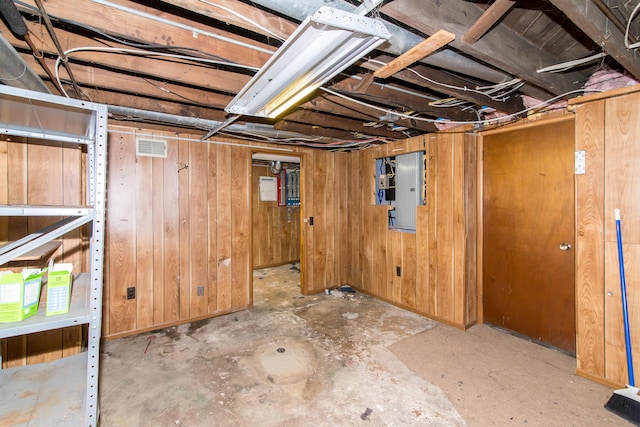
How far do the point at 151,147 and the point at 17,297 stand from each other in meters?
2.26

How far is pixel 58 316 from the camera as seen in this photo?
1.12 metres

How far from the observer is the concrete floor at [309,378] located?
1829 mm

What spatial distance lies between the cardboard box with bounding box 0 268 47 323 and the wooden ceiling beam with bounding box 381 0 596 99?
1789 millimetres

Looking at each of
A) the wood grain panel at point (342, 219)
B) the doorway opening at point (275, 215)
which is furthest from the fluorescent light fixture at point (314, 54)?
the doorway opening at point (275, 215)

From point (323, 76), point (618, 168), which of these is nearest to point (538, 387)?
point (618, 168)

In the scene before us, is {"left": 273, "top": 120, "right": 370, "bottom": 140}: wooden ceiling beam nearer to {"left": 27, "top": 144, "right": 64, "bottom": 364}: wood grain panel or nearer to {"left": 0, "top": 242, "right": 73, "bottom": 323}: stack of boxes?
{"left": 27, "top": 144, "right": 64, "bottom": 364}: wood grain panel

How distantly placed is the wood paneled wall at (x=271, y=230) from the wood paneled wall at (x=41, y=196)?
3.20 m

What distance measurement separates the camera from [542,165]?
2.61m

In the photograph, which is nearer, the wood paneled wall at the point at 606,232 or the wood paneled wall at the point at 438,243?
the wood paneled wall at the point at 606,232

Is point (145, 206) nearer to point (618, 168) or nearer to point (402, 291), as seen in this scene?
point (402, 291)

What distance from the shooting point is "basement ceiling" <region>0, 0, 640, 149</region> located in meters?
1.27

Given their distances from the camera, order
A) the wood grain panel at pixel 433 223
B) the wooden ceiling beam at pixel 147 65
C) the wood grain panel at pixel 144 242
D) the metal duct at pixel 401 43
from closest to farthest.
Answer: the metal duct at pixel 401 43 → the wooden ceiling beam at pixel 147 65 → the wood grain panel at pixel 144 242 → the wood grain panel at pixel 433 223

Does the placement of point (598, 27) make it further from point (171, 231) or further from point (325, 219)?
point (171, 231)

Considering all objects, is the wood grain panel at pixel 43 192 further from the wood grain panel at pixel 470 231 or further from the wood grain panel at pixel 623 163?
the wood grain panel at pixel 623 163
